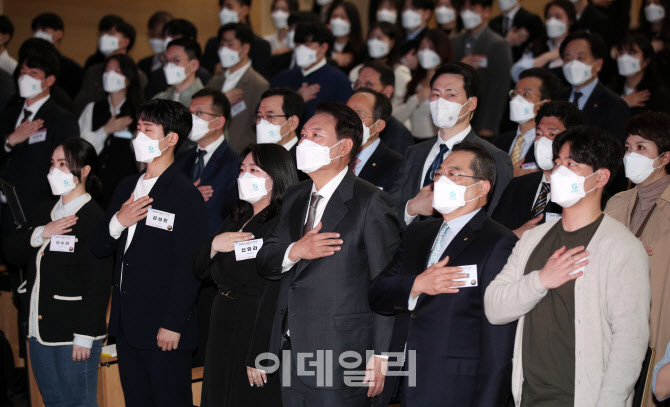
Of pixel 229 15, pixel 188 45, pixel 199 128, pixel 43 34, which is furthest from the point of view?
pixel 229 15

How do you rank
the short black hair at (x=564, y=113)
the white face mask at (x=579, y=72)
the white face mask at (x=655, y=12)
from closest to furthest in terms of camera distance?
1. the short black hair at (x=564, y=113)
2. the white face mask at (x=579, y=72)
3. the white face mask at (x=655, y=12)

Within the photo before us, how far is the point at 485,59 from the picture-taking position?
23.4 ft

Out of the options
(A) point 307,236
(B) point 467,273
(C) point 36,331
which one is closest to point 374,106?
(A) point 307,236

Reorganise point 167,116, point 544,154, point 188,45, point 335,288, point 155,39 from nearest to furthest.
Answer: point 335,288 < point 544,154 < point 167,116 < point 188,45 < point 155,39

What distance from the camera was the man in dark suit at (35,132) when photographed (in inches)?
240

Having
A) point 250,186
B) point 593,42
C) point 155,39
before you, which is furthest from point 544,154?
point 155,39

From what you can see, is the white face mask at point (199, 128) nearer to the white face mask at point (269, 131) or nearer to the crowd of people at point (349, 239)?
the crowd of people at point (349, 239)

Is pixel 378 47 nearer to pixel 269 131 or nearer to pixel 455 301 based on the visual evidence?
pixel 269 131

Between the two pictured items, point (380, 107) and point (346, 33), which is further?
point (346, 33)

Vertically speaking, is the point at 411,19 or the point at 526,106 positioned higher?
the point at 411,19

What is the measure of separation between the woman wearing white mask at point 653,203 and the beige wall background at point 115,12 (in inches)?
249

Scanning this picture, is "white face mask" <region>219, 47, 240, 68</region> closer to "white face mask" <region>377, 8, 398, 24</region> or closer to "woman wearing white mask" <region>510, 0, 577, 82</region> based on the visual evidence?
"white face mask" <region>377, 8, 398, 24</region>

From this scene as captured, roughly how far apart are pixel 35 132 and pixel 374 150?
9.68 feet

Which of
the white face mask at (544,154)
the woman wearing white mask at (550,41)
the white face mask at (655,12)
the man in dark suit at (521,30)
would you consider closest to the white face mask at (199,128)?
the white face mask at (544,154)
